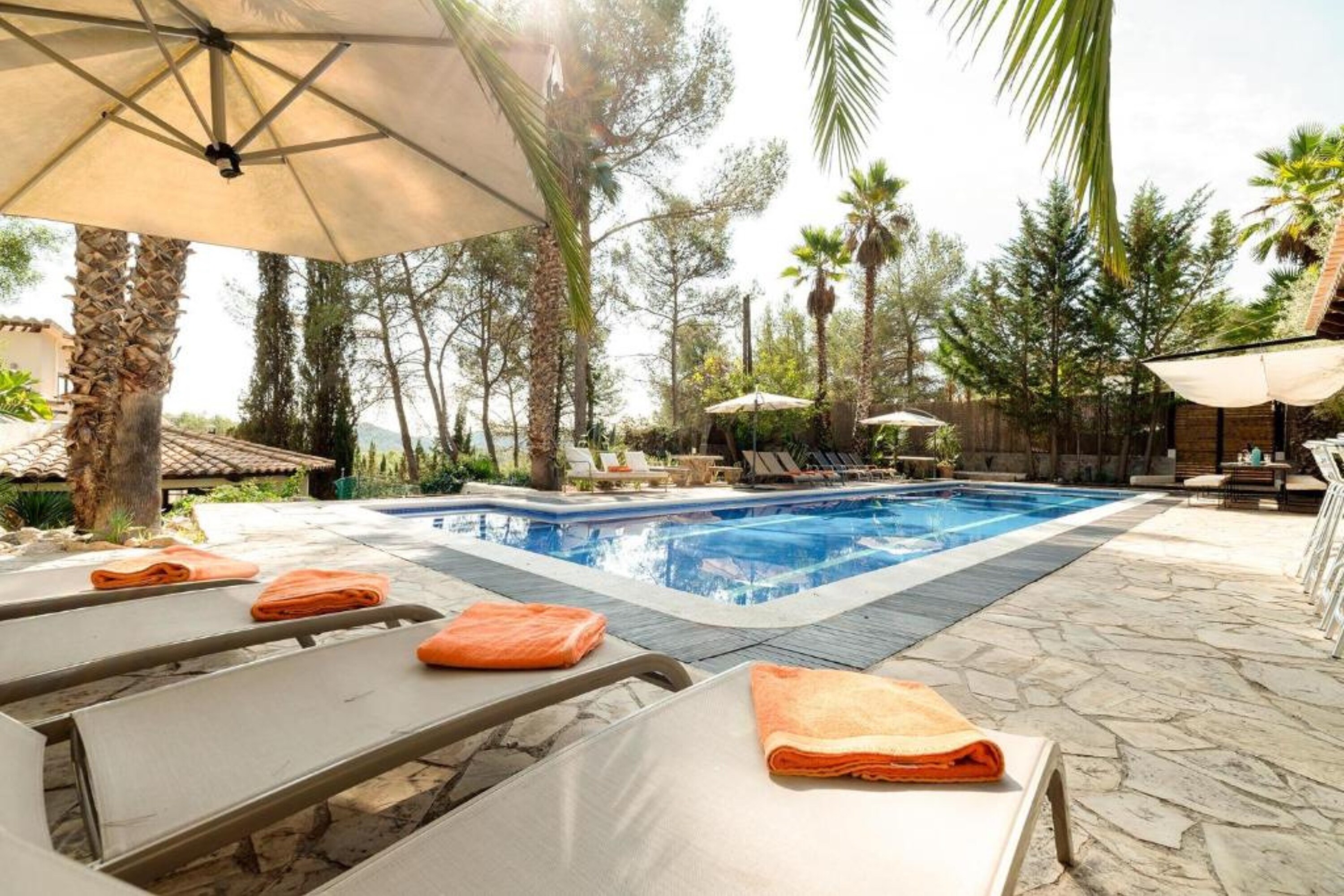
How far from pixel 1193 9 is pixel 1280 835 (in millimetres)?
2497

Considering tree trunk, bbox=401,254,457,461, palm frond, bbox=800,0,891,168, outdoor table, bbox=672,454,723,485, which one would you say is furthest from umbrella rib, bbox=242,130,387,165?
tree trunk, bbox=401,254,457,461

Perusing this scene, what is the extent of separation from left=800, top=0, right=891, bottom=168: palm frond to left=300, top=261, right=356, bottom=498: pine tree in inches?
608

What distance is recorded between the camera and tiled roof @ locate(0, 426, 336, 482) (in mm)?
8695

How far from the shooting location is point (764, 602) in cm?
416

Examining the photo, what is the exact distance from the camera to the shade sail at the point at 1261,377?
741cm

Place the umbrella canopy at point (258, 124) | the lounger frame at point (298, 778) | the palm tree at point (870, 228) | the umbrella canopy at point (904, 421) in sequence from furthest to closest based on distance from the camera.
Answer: the palm tree at point (870, 228) → the umbrella canopy at point (904, 421) → the umbrella canopy at point (258, 124) → the lounger frame at point (298, 778)

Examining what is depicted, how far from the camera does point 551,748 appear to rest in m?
2.12

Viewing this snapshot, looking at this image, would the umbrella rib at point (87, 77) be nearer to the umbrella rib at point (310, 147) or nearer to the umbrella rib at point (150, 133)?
the umbrella rib at point (150, 133)

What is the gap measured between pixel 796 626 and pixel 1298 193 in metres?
19.5

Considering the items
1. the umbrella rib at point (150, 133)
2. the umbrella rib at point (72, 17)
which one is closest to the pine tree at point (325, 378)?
the umbrella rib at point (150, 133)

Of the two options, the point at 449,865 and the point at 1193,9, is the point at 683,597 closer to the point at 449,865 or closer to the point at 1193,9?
the point at 449,865

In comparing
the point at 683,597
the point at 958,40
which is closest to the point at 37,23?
the point at 958,40

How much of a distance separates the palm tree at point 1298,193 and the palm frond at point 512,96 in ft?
56.7

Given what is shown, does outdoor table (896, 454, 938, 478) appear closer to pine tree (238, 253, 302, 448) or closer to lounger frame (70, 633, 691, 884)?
pine tree (238, 253, 302, 448)
